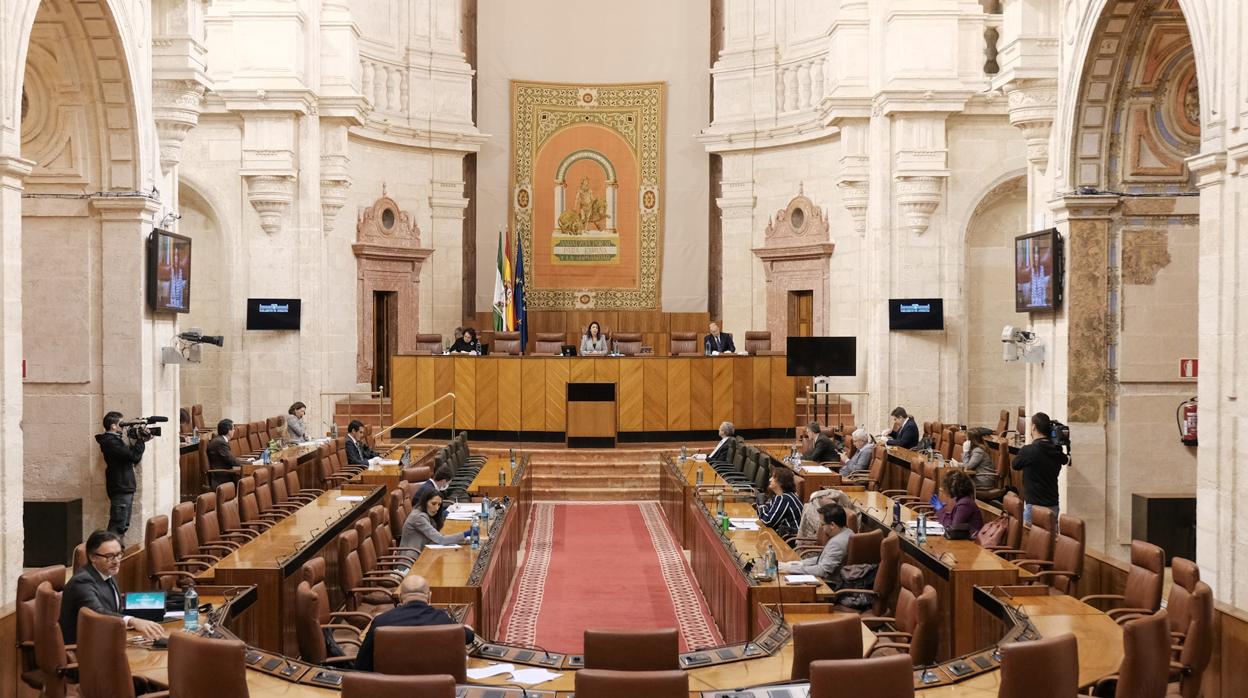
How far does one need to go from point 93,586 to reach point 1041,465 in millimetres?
7283

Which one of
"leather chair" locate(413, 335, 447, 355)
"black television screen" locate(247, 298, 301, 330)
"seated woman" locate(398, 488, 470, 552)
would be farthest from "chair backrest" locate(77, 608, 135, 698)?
"leather chair" locate(413, 335, 447, 355)

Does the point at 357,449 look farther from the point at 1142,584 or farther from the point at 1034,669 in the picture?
the point at 1034,669

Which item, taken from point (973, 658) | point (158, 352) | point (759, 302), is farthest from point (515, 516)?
point (759, 302)

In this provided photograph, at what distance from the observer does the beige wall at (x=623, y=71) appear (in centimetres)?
2284

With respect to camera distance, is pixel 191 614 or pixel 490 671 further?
pixel 191 614

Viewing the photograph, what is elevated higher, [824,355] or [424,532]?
[824,355]

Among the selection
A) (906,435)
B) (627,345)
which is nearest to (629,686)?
(906,435)

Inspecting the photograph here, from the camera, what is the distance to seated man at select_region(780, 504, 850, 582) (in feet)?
24.8

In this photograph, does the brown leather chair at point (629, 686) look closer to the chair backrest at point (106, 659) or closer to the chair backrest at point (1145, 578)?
the chair backrest at point (106, 659)

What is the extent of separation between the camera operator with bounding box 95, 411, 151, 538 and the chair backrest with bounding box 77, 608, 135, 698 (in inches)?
176

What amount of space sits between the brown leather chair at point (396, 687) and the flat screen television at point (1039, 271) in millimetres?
7790

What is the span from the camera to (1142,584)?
686cm

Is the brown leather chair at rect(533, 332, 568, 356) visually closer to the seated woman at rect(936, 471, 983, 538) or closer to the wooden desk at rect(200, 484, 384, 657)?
the wooden desk at rect(200, 484, 384, 657)

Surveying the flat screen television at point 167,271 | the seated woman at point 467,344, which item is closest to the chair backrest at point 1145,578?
the flat screen television at point 167,271
